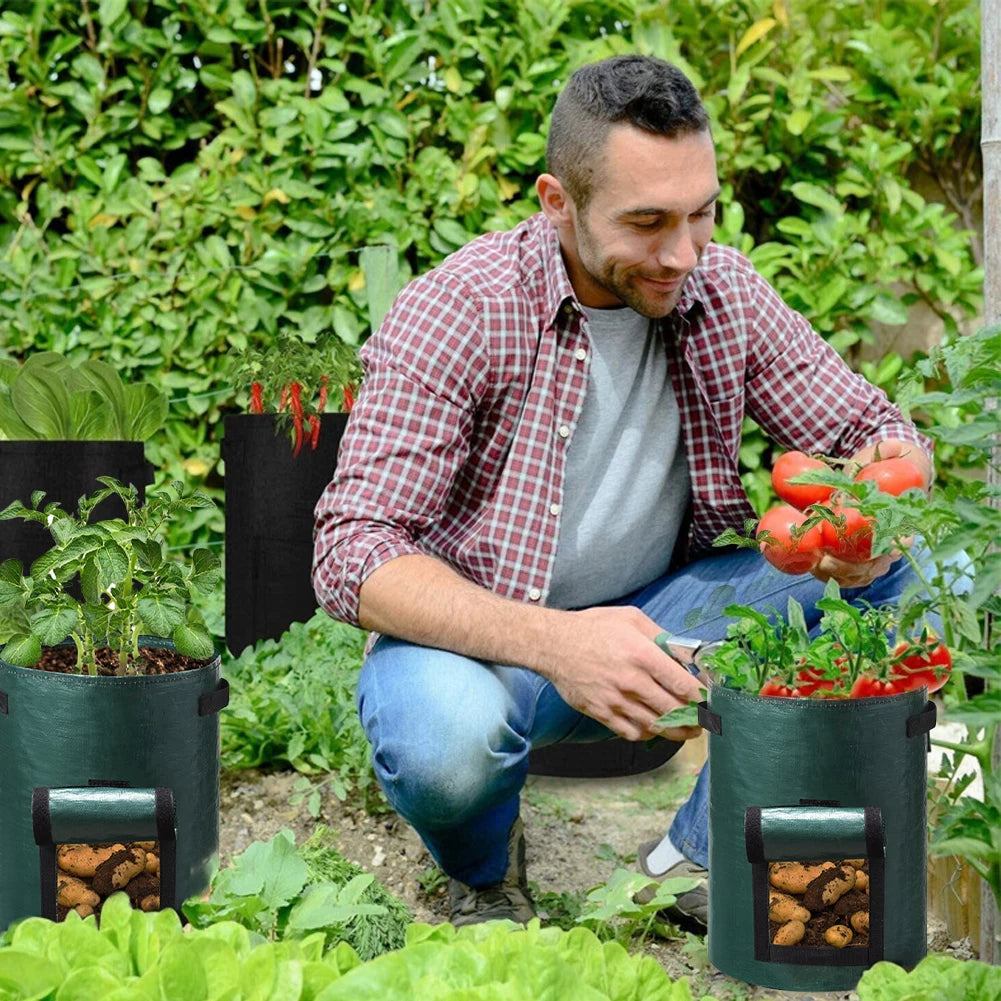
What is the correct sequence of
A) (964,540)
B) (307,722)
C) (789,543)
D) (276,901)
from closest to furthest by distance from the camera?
(964,540) → (276,901) → (789,543) → (307,722)

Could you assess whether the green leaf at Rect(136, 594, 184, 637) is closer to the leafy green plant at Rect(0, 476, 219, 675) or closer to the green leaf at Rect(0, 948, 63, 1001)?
the leafy green plant at Rect(0, 476, 219, 675)

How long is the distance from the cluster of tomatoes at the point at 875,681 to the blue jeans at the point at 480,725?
0.34 metres

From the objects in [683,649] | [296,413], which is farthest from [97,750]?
→ [296,413]

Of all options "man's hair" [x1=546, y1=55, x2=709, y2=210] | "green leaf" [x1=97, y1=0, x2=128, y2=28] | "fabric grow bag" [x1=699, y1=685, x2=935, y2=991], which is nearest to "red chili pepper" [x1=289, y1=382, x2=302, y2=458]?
"man's hair" [x1=546, y1=55, x2=709, y2=210]

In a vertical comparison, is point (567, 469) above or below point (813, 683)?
above

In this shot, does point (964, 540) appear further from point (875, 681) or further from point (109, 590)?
point (109, 590)

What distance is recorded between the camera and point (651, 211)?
2.00 m

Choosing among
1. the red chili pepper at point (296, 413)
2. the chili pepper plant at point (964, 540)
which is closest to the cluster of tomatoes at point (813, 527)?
the chili pepper plant at point (964, 540)

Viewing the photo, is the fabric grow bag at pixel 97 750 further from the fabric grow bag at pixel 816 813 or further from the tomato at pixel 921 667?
the tomato at pixel 921 667

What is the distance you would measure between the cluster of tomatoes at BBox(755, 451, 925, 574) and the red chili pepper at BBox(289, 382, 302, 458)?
1441mm

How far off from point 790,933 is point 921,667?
31cm

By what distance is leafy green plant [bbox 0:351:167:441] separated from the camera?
8.34 ft

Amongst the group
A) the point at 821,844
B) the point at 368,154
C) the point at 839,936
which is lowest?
the point at 839,936

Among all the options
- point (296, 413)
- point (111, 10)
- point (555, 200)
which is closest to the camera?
point (555, 200)
